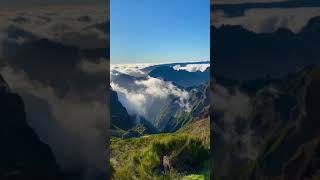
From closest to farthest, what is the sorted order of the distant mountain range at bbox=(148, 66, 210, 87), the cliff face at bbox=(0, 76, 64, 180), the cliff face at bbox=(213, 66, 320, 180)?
the cliff face at bbox=(0, 76, 64, 180) → the cliff face at bbox=(213, 66, 320, 180) → the distant mountain range at bbox=(148, 66, 210, 87)

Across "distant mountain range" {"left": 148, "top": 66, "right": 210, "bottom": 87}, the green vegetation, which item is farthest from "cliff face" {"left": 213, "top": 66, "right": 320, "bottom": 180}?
"distant mountain range" {"left": 148, "top": 66, "right": 210, "bottom": 87}

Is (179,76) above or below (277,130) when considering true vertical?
below

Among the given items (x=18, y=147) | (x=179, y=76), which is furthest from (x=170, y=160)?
(x=179, y=76)

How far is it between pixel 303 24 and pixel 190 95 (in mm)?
127193

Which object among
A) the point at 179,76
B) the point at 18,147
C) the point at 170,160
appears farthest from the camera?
the point at 179,76

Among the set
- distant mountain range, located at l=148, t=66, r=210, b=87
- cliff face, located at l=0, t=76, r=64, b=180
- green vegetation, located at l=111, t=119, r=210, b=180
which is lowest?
distant mountain range, located at l=148, t=66, r=210, b=87

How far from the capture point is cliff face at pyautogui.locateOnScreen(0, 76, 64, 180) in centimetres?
602

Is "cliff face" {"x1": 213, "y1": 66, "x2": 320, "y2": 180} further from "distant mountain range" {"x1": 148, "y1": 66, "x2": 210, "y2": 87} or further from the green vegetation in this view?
"distant mountain range" {"x1": 148, "y1": 66, "x2": 210, "y2": 87}

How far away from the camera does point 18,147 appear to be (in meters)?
6.05

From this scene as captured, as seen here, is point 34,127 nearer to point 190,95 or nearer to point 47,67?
point 47,67

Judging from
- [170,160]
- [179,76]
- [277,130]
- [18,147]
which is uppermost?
[277,130]

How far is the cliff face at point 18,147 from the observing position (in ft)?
19.7

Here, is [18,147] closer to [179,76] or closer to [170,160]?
[170,160]

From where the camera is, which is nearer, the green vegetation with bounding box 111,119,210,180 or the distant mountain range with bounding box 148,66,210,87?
the green vegetation with bounding box 111,119,210,180
